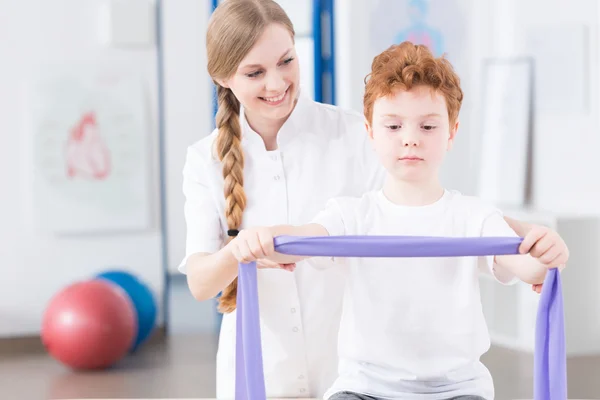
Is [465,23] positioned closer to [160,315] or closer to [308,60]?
[308,60]

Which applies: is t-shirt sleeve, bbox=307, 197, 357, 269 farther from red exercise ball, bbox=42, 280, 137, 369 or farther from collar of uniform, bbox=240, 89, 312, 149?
red exercise ball, bbox=42, 280, 137, 369

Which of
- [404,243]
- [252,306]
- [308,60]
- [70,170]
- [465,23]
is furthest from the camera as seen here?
[465,23]

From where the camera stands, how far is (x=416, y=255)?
1.33 m

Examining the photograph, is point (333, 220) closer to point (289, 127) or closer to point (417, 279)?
point (417, 279)

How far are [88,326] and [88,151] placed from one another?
1118mm

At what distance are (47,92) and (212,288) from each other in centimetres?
344

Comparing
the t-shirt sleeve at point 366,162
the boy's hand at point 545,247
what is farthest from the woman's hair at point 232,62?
the boy's hand at point 545,247

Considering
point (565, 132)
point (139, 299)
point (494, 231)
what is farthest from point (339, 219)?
point (565, 132)

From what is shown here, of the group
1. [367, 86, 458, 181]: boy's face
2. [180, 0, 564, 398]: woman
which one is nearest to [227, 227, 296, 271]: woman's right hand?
[367, 86, 458, 181]: boy's face

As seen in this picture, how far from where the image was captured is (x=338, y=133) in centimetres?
195

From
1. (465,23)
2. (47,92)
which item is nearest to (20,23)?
(47,92)

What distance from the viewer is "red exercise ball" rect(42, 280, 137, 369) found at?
4.14m

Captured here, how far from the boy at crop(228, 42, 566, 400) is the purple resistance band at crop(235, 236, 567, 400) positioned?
0.21ft

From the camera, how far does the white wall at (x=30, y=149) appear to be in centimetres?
477
